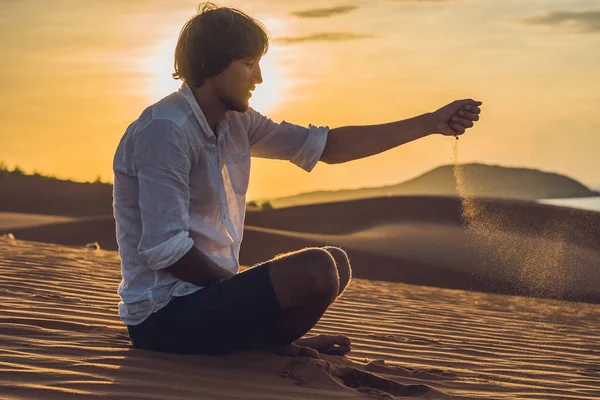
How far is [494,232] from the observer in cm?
1798

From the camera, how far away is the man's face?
13.6ft

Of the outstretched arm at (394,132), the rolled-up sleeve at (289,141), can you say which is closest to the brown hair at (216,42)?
the rolled-up sleeve at (289,141)

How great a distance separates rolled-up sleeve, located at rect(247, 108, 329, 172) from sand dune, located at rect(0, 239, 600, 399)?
97 cm

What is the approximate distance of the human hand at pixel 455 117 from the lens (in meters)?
4.74

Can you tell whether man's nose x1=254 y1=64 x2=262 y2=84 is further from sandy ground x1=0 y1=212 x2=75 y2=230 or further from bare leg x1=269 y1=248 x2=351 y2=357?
sandy ground x1=0 y1=212 x2=75 y2=230

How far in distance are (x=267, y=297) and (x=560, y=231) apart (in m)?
14.8

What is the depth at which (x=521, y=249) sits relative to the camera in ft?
51.0

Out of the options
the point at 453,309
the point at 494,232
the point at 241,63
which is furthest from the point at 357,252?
the point at 241,63

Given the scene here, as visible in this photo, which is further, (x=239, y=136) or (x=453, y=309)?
(x=453, y=309)

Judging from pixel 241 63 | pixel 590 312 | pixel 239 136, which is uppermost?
pixel 241 63

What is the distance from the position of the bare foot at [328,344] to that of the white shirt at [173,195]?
0.47 meters

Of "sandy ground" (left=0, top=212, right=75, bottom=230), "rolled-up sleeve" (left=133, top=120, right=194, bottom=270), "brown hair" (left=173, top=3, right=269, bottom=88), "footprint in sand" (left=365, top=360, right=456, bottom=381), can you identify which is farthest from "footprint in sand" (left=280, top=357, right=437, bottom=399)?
"sandy ground" (left=0, top=212, right=75, bottom=230)

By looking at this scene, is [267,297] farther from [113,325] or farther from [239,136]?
[113,325]

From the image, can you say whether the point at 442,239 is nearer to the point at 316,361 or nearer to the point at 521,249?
the point at 521,249
